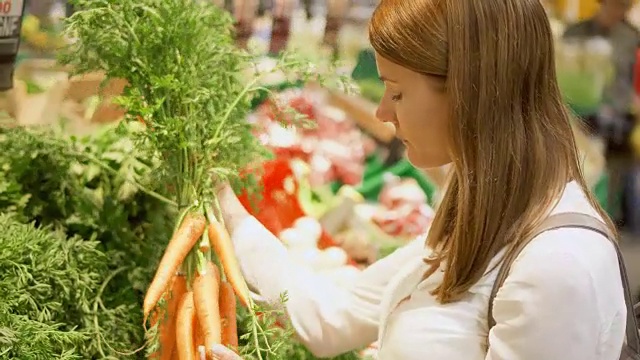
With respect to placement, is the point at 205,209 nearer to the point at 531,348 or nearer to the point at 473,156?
the point at 473,156

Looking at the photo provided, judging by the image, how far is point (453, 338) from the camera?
1.21 meters

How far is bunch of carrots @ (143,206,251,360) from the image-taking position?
138cm

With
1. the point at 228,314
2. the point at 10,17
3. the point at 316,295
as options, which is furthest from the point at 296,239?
the point at 10,17

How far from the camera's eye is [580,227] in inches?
43.7

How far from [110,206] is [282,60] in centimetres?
44

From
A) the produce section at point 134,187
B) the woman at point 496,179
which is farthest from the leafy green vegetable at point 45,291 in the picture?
the woman at point 496,179

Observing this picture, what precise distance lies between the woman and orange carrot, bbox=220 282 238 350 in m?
0.30

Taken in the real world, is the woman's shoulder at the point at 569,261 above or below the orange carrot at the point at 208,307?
above

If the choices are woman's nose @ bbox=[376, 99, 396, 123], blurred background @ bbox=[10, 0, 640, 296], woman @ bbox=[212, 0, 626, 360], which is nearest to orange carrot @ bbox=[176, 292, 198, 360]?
woman @ bbox=[212, 0, 626, 360]

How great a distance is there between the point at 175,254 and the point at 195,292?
0.23 ft

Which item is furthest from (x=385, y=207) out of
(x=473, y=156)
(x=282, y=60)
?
(x=473, y=156)

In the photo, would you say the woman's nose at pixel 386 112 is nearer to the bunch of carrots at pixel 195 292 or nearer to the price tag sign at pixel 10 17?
the bunch of carrots at pixel 195 292

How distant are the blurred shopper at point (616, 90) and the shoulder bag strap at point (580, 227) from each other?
5.37ft

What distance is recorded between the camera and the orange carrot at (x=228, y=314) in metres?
1.44
